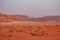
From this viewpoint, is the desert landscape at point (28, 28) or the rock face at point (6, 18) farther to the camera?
the rock face at point (6, 18)

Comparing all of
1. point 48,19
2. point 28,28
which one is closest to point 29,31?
point 28,28

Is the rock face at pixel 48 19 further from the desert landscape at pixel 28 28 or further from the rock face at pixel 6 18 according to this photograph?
the rock face at pixel 6 18

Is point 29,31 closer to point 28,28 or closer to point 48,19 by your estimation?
point 28,28

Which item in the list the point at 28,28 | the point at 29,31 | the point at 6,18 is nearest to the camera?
the point at 29,31

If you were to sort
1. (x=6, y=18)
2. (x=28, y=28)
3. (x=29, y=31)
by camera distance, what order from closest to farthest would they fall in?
(x=29, y=31) → (x=28, y=28) → (x=6, y=18)

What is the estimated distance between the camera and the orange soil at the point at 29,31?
16.2 ft

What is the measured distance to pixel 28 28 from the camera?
18.1 ft

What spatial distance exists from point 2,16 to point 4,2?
1.81ft

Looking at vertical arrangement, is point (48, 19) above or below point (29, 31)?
above

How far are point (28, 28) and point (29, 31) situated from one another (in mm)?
167

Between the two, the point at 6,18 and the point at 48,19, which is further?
the point at 6,18

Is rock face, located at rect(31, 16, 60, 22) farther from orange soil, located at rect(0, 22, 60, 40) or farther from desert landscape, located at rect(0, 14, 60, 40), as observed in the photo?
orange soil, located at rect(0, 22, 60, 40)

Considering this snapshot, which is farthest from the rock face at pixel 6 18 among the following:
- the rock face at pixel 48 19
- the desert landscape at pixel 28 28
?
the rock face at pixel 48 19

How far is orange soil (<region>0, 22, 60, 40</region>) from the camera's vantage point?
4.93m
